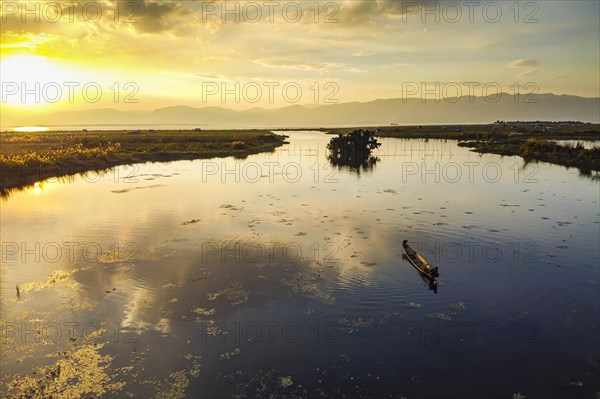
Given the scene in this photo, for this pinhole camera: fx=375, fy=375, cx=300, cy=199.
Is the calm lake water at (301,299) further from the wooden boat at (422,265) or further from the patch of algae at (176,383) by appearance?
the wooden boat at (422,265)

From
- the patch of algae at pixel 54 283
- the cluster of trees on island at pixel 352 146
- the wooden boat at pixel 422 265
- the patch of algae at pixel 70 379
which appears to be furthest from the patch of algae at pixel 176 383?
the cluster of trees on island at pixel 352 146

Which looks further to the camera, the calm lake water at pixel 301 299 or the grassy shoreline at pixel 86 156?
the grassy shoreline at pixel 86 156

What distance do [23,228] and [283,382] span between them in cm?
2721

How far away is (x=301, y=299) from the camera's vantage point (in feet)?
57.1

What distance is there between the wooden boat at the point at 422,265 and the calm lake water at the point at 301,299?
0.52 metres

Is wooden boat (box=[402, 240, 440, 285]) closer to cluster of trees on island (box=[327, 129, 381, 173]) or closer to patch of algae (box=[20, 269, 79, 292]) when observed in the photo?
patch of algae (box=[20, 269, 79, 292])

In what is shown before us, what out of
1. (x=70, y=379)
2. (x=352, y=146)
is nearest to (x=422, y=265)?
(x=70, y=379)

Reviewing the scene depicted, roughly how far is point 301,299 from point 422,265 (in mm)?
6874

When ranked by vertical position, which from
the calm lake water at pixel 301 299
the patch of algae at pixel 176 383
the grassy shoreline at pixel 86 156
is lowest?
the patch of algae at pixel 176 383

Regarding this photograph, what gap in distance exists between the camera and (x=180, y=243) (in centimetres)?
2502

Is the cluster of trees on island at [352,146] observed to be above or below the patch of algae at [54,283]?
above

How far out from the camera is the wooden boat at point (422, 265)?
725 inches

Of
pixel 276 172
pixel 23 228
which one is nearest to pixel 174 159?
pixel 276 172

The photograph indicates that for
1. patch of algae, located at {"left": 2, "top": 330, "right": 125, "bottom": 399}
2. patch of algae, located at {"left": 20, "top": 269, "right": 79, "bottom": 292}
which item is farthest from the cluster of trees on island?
patch of algae, located at {"left": 2, "top": 330, "right": 125, "bottom": 399}
